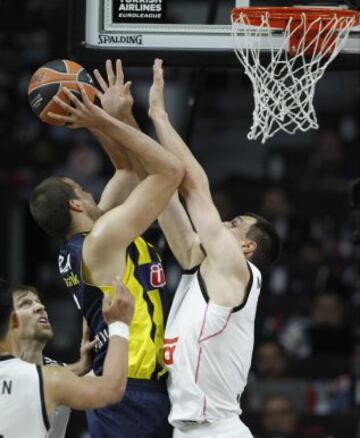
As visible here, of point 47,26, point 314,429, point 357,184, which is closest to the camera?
point 357,184

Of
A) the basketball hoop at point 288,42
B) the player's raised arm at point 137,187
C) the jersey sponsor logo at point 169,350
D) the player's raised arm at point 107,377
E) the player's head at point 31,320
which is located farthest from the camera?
the basketball hoop at point 288,42

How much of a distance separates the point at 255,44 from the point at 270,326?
5.95 meters

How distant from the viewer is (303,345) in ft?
40.8

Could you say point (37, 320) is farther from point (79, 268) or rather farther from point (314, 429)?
point (314, 429)

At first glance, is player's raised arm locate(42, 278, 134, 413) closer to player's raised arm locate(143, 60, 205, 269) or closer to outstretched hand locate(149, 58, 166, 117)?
player's raised arm locate(143, 60, 205, 269)

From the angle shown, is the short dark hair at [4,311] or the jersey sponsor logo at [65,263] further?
the jersey sponsor logo at [65,263]

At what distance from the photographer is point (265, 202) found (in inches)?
516

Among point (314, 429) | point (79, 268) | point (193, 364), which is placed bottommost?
point (314, 429)

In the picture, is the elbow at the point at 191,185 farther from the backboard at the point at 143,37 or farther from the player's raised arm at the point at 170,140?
the backboard at the point at 143,37

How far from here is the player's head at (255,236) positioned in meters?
6.35

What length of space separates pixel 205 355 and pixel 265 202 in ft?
23.8

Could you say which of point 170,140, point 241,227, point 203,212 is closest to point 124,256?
point 203,212

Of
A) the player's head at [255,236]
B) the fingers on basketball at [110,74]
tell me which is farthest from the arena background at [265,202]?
the fingers on basketball at [110,74]

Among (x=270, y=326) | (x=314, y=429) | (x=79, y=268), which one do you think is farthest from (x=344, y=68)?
(x=270, y=326)
